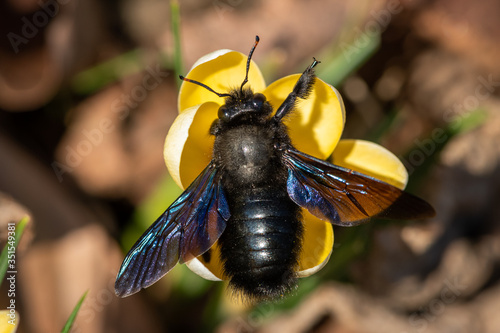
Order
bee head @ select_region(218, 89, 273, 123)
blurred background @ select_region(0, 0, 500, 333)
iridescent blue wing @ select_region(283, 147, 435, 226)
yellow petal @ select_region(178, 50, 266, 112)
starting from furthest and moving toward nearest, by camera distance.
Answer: blurred background @ select_region(0, 0, 500, 333)
yellow petal @ select_region(178, 50, 266, 112)
bee head @ select_region(218, 89, 273, 123)
iridescent blue wing @ select_region(283, 147, 435, 226)

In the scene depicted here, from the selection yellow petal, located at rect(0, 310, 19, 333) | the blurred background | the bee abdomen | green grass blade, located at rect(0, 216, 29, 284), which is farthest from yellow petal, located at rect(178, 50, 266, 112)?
yellow petal, located at rect(0, 310, 19, 333)

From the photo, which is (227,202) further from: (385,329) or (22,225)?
(385,329)

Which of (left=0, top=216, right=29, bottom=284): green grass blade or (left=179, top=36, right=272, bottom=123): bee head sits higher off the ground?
(left=179, top=36, right=272, bottom=123): bee head

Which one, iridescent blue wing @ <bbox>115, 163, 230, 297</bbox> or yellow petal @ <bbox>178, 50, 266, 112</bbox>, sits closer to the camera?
iridescent blue wing @ <bbox>115, 163, 230, 297</bbox>

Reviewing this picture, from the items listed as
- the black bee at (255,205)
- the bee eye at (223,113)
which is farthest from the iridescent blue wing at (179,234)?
the bee eye at (223,113)

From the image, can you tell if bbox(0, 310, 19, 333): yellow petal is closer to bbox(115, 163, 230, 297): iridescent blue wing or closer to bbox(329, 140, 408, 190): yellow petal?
bbox(115, 163, 230, 297): iridescent blue wing

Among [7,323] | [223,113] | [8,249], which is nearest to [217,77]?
[223,113]

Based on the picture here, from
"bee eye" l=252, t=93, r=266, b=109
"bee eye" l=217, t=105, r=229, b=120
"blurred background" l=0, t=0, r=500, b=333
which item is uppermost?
"bee eye" l=252, t=93, r=266, b=109
